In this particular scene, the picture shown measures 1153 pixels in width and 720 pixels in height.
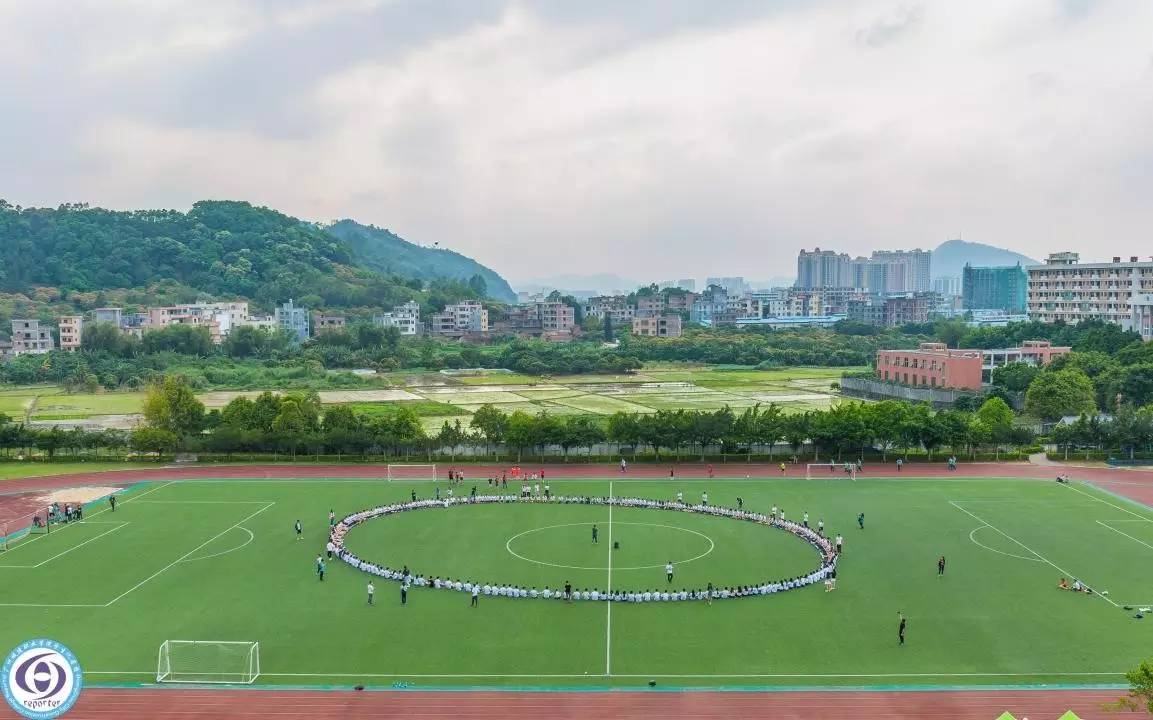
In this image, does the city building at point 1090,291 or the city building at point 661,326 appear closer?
the city building at point 1090,291

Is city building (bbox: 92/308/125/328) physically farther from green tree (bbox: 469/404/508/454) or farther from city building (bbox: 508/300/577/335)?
green tree (bbox: 469/404/508/454)

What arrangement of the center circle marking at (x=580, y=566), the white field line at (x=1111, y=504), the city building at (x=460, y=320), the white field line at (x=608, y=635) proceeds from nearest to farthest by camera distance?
1. the white field line at (x=608, y=635)
2. the center circle marking at (x=580, y=566)
3. the white field line at (x=1111, y=504)
4. the city building at (x=460, y=320)

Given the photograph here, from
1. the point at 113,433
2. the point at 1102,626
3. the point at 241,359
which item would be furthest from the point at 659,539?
the point at 241,359

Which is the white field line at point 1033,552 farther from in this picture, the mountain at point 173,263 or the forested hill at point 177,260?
the forested hill at point 177,260

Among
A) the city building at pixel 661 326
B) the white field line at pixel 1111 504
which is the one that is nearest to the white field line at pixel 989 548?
the white field line at pixel 1111 504

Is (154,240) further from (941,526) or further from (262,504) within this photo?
(941,526)

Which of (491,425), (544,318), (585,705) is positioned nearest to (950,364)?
(491,425)
